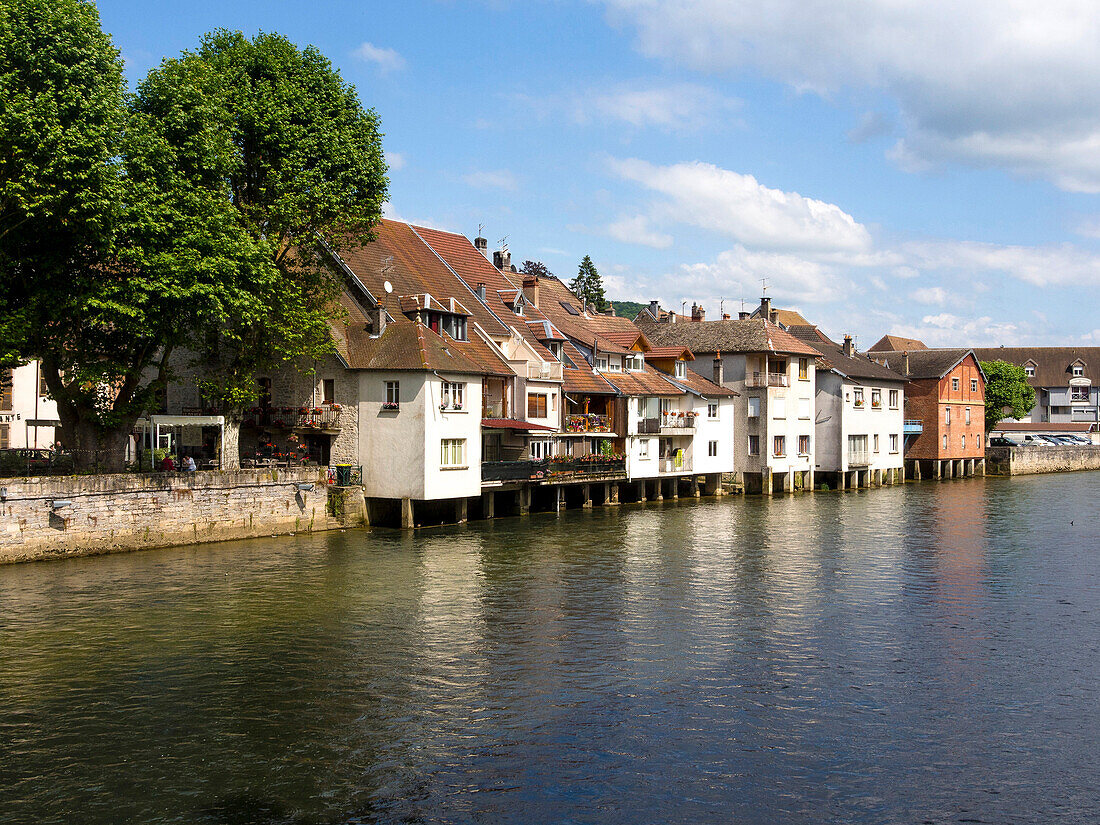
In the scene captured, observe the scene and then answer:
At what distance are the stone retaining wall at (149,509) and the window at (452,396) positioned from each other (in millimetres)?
7398

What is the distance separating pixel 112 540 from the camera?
138 feet

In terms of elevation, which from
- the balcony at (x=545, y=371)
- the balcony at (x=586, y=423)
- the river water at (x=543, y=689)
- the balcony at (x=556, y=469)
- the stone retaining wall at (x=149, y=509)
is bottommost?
the river water at (x=543, y=689)

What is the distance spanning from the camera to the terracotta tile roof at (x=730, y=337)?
80.6m

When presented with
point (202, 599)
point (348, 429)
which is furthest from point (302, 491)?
point (202, 599)

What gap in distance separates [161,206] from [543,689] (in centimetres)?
2748

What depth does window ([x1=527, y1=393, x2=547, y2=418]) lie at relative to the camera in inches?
2437

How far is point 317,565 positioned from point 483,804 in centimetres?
2465

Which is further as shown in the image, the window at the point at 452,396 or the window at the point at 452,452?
the window at the point at 452,396

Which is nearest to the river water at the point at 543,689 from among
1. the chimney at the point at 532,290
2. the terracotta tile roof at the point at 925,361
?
the chimney at the point at 532,290

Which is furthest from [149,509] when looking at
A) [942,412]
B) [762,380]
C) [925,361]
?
[925,361]

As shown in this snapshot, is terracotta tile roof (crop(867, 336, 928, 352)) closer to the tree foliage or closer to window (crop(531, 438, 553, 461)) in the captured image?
the tree foliage

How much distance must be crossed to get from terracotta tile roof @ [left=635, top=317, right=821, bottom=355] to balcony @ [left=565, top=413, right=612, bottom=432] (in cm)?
1699

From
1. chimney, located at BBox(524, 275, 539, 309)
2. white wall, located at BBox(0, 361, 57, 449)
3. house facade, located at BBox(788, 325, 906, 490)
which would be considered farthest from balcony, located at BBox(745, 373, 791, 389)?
white wall, located at BBox(0, 361, 57, 449)

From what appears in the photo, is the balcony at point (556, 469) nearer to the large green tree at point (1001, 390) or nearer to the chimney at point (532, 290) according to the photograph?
the chimney at point (532, 290)
